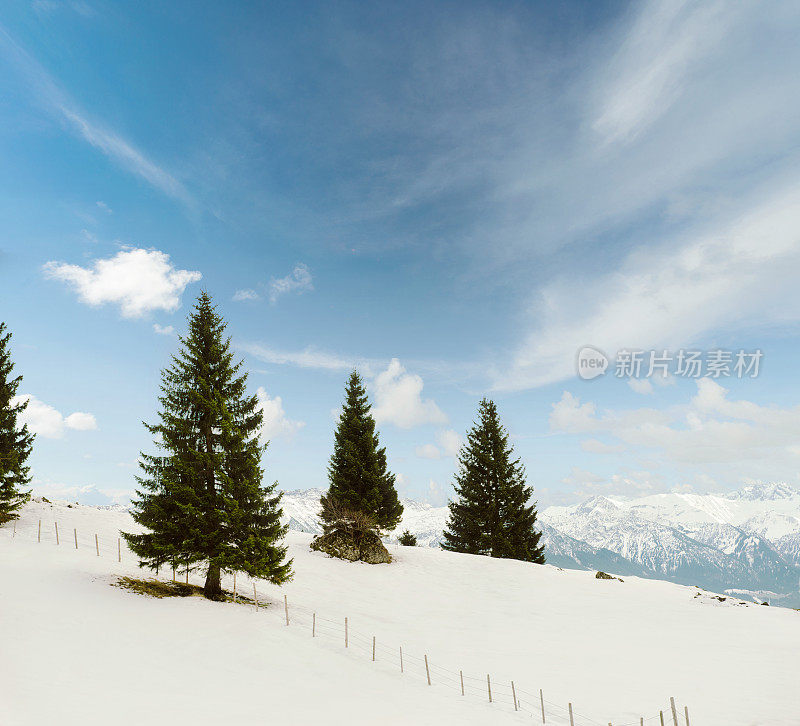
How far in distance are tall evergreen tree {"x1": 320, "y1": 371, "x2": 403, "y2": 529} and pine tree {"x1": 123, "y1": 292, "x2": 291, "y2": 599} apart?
53.0 feet

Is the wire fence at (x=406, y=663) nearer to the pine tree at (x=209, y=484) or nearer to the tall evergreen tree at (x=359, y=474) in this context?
the pine tree at (x=209, y=484)

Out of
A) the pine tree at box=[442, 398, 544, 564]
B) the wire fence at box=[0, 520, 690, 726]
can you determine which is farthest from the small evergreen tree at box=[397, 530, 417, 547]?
the wire fence at box=[0, 520, 690, 726]

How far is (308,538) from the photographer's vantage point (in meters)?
44.0

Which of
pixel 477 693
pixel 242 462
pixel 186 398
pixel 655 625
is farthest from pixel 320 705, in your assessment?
pixel 655 625

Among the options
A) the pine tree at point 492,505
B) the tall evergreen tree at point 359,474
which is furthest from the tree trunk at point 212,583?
the pine tree at point 492,505

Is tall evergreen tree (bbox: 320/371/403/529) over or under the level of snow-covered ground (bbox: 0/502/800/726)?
over

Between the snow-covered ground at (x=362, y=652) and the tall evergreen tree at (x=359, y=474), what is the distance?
706 centimetres

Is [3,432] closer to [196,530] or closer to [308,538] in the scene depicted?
[196,530]

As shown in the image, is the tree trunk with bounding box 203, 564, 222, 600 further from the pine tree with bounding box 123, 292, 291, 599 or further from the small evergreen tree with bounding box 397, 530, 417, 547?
the small evergreen tree with bounding box 397, 530, 417, 547

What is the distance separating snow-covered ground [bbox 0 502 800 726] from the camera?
1248 centimetres

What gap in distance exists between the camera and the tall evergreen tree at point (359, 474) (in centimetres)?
3722

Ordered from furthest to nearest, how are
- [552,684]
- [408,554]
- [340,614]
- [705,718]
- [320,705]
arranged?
[408,554]
[340,614]
[552,684]
[705,718]
[320,705]

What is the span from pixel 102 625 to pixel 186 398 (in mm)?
9496

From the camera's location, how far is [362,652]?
61.7 feet
